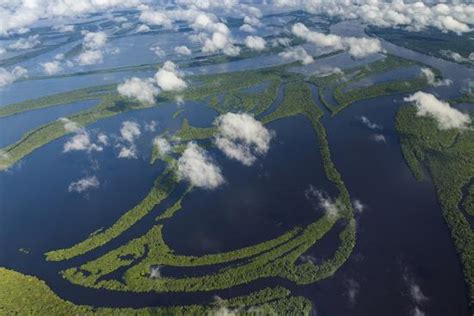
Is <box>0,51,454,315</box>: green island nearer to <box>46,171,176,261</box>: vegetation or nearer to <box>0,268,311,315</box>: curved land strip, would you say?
<box>46,171,176,261</box>: vegetation

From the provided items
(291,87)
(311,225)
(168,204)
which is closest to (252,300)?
(311,225)

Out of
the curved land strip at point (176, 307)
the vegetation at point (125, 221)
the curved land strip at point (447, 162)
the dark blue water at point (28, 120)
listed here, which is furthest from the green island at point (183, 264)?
the dark blue water at point (28, 120)

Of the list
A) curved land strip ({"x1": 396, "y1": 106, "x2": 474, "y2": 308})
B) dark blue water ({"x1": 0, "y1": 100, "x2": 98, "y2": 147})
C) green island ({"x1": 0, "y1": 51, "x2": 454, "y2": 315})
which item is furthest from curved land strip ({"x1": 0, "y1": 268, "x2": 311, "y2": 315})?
dark blue water ({"x1": 0, "y1": 100, "x2": 98, "y2": 147})

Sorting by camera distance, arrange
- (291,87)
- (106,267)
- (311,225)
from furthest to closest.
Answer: (291,87) → (311,225) → (106,267)

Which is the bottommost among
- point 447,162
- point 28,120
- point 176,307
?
point 28,120

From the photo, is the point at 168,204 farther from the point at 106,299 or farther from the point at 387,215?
the point at 387,215

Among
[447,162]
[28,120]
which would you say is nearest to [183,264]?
[447,162]

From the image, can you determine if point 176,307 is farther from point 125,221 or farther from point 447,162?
point 447,162

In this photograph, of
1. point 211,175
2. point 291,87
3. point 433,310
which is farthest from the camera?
point 291,87

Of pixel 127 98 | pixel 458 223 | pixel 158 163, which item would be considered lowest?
pixel 127 98
